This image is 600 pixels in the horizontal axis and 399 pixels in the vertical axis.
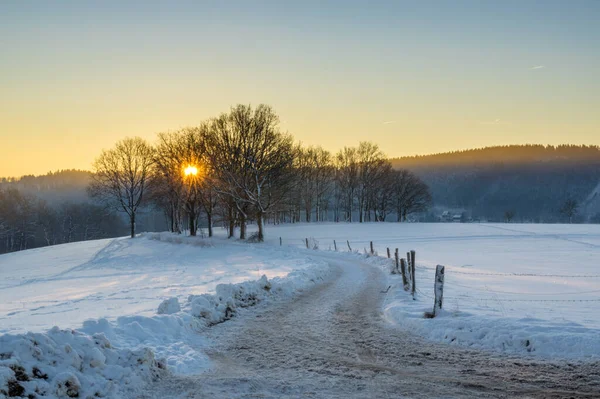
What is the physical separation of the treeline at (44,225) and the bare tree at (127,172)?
1290 inches

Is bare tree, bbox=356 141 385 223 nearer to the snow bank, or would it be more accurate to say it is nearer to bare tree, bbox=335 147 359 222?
bare tree, bbox=335 147 359 222

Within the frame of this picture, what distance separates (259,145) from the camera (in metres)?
48.5

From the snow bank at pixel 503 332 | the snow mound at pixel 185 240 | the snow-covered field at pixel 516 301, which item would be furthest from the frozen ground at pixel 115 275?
the snow-covered field at pixel 516 301

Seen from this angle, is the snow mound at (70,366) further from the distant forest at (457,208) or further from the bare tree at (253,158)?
the distant forest at (457,208)

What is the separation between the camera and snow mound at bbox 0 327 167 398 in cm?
675

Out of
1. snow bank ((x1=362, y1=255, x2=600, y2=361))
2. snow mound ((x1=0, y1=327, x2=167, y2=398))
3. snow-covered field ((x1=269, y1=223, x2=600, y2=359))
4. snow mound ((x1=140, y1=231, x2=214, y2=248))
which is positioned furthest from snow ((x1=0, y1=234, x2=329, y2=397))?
snow mound ((x1=140, y1=231, x2=214, y2=248))

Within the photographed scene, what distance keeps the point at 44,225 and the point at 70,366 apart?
370 feet

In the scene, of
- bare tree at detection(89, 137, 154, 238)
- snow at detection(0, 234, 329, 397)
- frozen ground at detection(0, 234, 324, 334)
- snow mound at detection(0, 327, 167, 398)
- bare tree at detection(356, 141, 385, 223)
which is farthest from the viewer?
bare tree at detection(356, 141, 385, 223)

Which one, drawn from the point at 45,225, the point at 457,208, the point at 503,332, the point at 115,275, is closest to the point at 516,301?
the point at 503,332

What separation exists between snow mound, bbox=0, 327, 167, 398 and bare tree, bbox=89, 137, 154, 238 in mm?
56485

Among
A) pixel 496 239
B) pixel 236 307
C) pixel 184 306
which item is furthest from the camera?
pixel 496 239

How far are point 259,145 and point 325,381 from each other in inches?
1661

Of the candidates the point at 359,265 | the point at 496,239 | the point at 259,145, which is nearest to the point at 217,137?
the point at 259,145

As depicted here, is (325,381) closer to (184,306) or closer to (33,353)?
(33,353)
